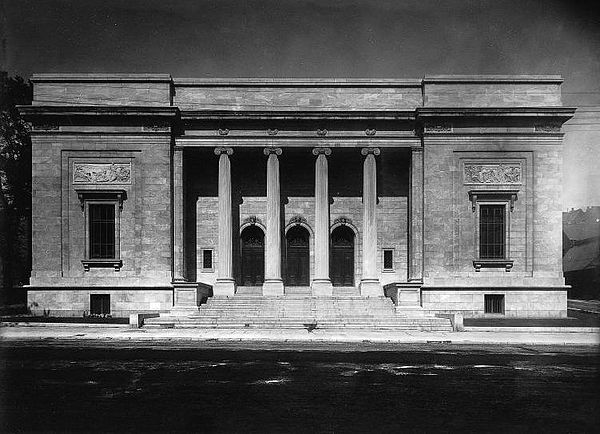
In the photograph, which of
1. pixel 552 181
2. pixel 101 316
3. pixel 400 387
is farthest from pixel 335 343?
pixel 552 181

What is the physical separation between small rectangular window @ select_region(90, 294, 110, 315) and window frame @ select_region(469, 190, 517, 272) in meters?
19.9

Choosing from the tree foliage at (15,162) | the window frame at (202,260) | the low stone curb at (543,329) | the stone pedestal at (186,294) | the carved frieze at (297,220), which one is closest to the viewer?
the low stone curb at (543,329)

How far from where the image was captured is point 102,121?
3231 centimetres

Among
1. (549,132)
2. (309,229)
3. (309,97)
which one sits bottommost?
(309,229)

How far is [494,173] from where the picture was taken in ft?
107

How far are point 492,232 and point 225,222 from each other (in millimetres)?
14719

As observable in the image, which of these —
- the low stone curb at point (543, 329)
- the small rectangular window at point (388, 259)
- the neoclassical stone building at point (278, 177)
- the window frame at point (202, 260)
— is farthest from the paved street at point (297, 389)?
the small rectangular window at point (388, 259)

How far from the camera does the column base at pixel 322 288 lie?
3247cm

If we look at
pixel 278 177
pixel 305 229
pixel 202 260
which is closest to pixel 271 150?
pixel 278 177

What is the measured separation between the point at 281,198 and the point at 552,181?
15166 millimetres

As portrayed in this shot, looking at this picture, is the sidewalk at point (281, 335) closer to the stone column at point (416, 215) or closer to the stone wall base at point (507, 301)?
the stone wall base at point (507, 301)

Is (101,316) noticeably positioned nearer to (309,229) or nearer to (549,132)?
(309,229)

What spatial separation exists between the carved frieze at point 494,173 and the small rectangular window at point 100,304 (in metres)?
20.5

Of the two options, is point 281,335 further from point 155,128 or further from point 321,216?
point 155,128
